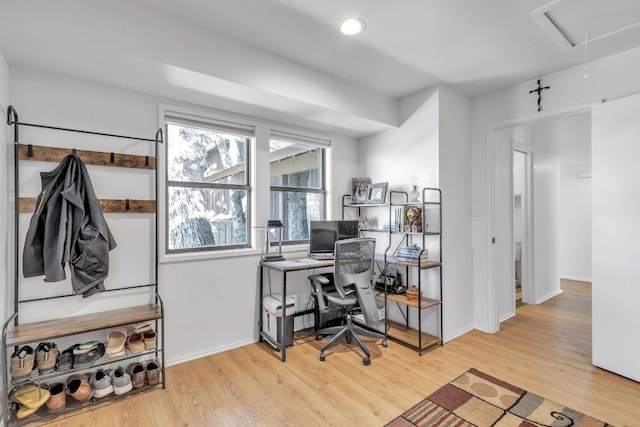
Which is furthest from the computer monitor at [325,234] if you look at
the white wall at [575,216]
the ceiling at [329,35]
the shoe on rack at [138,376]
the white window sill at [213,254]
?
the white wall at [575,216]

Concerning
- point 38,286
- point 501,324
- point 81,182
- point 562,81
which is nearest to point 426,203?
point 562,81

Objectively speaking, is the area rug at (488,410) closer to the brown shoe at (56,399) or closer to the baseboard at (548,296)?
the brown shoe at (56,399)

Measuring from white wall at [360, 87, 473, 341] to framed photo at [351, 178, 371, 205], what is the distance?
295mm

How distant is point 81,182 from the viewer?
7.36 feet

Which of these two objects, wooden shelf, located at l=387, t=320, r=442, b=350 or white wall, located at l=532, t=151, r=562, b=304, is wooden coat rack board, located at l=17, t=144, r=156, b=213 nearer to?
wooden shelf, located at l=387, t=320, r=442, b=350

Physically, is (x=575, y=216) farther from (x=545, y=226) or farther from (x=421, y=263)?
(x=421, y=263)

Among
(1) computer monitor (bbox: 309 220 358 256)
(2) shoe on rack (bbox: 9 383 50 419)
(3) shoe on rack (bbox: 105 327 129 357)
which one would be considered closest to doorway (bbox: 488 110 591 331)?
(1) computer monitor (bbox: 309 220 358 256)

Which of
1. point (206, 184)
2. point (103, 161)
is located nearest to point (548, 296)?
point (206, 184)

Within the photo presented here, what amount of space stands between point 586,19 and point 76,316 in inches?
162

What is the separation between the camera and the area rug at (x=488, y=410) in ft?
6.41

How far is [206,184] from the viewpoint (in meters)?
3.02

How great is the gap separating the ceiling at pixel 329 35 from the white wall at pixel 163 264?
0.59 feet

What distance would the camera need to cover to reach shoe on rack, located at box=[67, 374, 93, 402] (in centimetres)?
212

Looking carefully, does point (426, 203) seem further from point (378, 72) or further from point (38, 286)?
point (38, 286)
